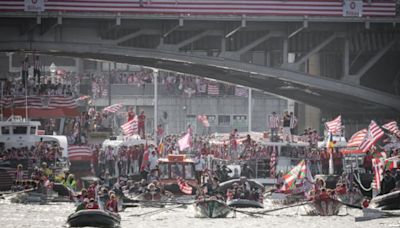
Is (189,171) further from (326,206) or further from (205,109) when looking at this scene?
(205,109)

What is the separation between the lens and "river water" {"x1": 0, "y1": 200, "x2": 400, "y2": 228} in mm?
50353

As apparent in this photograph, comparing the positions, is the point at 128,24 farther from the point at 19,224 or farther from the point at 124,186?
the point at 19,224

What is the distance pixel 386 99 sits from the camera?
7131 centimetres

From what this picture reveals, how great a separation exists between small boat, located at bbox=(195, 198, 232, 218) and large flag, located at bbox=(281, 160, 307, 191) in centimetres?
370

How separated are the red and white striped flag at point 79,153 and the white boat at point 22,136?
0.27m

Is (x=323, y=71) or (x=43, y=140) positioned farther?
(x=323, y=71)

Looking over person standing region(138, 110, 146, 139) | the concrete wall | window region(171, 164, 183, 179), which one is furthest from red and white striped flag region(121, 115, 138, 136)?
the concrete wall

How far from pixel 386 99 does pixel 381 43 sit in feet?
9.32

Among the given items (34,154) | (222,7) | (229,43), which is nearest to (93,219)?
(34,154)

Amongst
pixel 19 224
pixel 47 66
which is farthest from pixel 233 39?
pixel 47 66

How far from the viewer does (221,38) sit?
70.2 metres

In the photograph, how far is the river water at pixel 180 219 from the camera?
165 feet

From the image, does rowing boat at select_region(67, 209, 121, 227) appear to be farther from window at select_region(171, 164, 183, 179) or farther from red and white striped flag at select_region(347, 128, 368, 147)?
red and white striped flag at select_region(347, 128, 368, 147)

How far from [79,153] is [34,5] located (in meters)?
7.35
